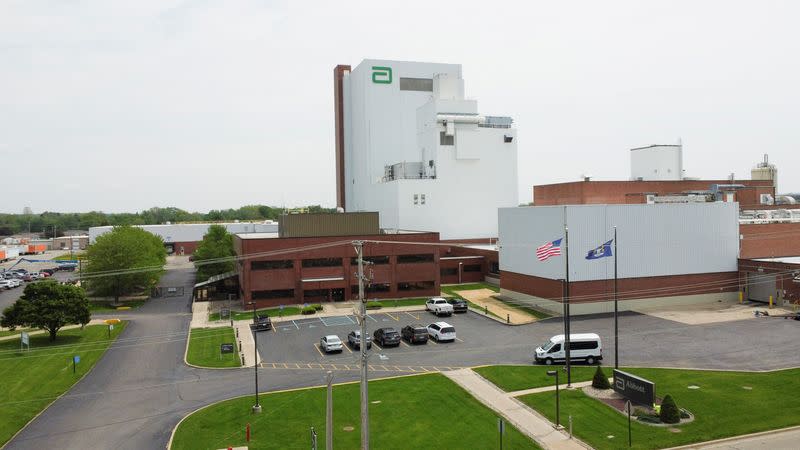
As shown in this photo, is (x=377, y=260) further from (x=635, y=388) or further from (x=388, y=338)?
(x=635, y=388)

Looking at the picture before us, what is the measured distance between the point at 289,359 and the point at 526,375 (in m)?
17.2

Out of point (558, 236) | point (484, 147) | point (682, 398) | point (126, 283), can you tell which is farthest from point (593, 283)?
point (126, 283)

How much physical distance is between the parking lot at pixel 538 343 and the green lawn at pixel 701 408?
3.27 metres

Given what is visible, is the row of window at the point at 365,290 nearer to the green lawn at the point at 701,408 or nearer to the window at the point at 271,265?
the window at the point at 271,265

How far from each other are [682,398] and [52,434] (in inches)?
1278

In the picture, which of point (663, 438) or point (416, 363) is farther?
point (416, 363)

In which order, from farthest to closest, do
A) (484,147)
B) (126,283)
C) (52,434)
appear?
(484,147)
(126,283)
(52,434)

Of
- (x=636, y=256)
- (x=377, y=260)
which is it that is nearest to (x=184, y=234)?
(x=377, y=260)

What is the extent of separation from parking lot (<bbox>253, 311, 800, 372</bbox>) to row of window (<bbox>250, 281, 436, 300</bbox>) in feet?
31.4

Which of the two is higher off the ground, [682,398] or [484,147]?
[484,147]

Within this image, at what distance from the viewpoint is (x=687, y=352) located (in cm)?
4038

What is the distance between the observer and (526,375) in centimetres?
3572

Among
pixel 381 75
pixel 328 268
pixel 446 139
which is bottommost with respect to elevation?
pixel 328 268

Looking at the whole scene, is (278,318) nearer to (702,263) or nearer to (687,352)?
(687,352)
